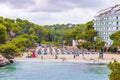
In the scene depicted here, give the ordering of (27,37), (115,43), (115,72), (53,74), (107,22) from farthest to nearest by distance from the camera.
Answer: (27,37)
(107,22)
(115,43)
(53,74)
(115,72)

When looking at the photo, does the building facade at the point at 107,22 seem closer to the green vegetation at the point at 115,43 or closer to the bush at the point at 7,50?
the green vegetation at the point at 115,43

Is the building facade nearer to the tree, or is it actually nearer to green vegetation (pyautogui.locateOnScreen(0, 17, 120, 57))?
green vegetation (pyautogui.locateOnScreen(0, 17, 120, 57))

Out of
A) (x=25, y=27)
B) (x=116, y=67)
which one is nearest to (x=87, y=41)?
(x=25, y=27)

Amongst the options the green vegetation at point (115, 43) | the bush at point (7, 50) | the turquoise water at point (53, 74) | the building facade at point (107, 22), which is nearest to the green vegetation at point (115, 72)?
the turquoise water at point (53, 74)

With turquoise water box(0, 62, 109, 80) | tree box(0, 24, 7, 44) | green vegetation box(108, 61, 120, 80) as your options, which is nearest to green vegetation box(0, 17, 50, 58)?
tree box(0, 24, 7, 44)

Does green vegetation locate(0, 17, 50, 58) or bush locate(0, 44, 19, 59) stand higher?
green vegetation locate(0, 17, 50, 58)

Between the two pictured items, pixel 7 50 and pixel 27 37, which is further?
pixel 27 37

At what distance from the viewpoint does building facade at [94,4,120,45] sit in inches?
4734

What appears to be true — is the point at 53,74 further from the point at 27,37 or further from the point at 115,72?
the point at 27,37

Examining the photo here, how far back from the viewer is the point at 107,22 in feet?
403

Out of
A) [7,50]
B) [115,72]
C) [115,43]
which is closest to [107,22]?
[115,43]

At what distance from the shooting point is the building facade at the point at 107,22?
12025cm

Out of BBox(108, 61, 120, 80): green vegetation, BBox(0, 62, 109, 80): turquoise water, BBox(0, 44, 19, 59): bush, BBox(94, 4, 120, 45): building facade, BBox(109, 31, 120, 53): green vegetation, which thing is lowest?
BBox(0, 62, 109, 80): turquoise water

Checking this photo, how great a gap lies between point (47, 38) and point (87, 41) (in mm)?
73884
